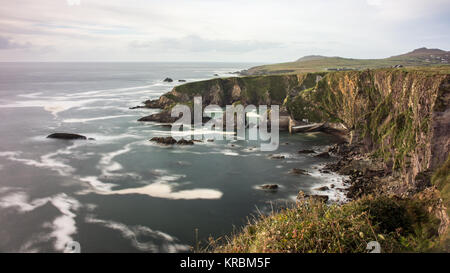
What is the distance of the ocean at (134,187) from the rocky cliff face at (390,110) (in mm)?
8362

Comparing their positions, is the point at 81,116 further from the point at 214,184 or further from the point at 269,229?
the point at 269,229

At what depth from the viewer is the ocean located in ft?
99.6

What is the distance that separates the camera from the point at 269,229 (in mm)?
10164

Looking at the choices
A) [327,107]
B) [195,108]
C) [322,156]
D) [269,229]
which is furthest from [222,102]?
[269,229]

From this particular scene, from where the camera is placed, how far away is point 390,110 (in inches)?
2053

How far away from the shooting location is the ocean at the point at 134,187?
1195 inches

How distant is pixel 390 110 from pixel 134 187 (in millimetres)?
42898

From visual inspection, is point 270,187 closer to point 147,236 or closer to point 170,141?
point 147,236

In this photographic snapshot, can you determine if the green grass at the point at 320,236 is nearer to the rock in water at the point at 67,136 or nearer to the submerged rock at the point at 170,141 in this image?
the submerged rock at the point at 170,141

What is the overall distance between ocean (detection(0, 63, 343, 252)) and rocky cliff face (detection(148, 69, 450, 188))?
8362mm

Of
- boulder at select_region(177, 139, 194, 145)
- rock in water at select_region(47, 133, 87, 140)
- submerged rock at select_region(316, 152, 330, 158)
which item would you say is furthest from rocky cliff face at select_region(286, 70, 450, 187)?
rock in water at select_region(47, 133, 87, 140)

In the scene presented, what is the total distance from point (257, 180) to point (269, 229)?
3429 centimetres

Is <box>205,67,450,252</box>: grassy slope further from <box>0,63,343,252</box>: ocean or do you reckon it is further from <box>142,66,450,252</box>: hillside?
<box>0,63,343,252</box>: ocean

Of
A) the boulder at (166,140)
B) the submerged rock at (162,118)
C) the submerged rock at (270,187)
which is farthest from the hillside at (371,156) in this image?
the boulder at (166,140)
